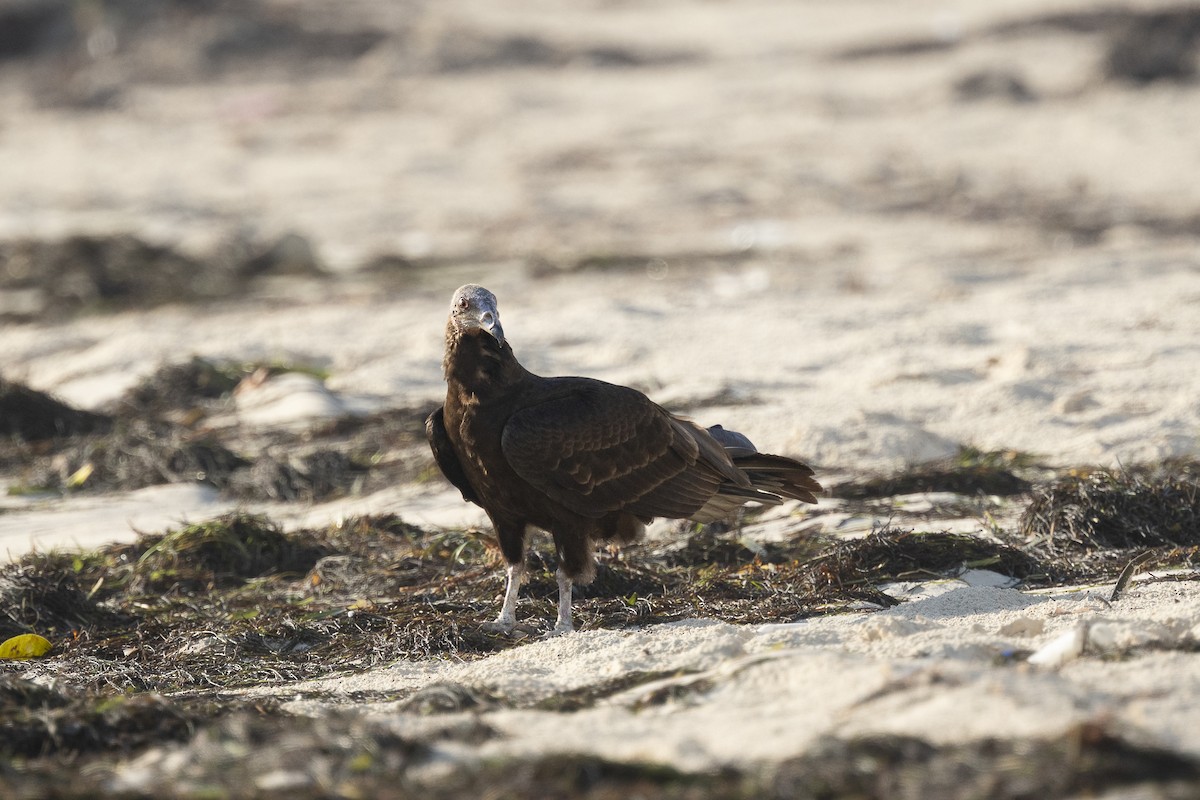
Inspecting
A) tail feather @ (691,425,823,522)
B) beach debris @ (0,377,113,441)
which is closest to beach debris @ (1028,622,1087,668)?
tail feather @ (691,425,823,522)

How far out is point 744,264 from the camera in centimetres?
1088

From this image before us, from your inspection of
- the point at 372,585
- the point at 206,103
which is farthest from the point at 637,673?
the point at 206,103

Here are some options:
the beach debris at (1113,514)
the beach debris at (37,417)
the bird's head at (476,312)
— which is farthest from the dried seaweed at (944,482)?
the beach debris at (37,417)

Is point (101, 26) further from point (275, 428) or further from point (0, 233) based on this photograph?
point (275, 428)

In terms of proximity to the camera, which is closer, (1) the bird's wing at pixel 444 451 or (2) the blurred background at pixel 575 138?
(1) the bird's wing at pixel 444 451

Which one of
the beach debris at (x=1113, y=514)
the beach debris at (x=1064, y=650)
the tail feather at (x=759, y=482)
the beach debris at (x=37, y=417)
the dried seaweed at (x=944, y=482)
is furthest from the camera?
the beach debris at (x=37, y=417)

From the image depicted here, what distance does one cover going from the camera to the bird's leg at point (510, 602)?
14.2ft

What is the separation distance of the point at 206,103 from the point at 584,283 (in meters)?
10.1

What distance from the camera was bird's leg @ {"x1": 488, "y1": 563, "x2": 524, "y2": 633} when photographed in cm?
433

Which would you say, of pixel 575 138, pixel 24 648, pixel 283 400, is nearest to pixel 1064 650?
pixel 24 648

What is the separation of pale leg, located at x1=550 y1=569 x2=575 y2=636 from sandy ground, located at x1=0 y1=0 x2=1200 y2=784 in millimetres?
278

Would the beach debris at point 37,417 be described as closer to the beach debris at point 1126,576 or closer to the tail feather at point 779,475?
the tail feather at point 779,475

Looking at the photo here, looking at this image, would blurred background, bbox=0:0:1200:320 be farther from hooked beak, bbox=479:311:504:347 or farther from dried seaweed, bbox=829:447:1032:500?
hooked beak, bbox=479:311:504:347

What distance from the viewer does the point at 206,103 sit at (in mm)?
18859
